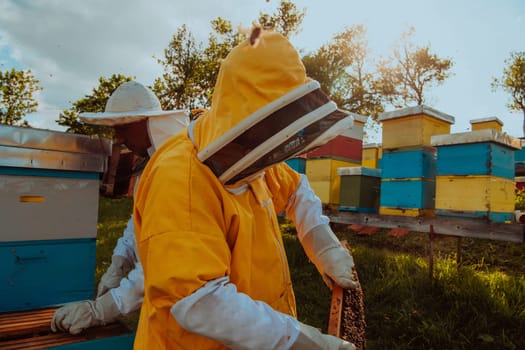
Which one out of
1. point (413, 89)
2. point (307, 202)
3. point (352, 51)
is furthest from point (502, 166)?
point (413, 89)

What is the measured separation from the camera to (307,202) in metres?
1.82

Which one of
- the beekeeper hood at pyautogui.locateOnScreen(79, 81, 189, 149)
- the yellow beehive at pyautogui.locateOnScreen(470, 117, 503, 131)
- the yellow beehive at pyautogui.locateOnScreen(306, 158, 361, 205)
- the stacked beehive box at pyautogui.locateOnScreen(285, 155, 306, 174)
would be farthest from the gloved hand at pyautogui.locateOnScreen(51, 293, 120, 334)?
the yellow beehive at pyautogui.locateOnScreen(470, 117, 503, 131)

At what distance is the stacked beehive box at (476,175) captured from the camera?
362 centimetres

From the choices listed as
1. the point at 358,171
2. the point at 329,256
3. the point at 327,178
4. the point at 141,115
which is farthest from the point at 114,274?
the point at 327,178

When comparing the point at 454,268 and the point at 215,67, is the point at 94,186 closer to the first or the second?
the point at 454,268

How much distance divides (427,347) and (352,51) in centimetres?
1906

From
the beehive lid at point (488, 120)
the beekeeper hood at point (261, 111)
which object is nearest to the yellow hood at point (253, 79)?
the beekeeper hood at point (261, 111)

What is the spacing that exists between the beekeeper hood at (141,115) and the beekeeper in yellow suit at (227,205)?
127cm

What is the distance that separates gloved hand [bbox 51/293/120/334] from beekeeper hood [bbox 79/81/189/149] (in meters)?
1.02

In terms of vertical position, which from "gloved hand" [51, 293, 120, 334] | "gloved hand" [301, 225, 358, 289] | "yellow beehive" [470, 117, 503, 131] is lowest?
"gloved hand" [51, 293, 120, 334]

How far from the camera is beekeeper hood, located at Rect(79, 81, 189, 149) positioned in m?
2.47

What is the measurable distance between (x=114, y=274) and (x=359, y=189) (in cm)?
356

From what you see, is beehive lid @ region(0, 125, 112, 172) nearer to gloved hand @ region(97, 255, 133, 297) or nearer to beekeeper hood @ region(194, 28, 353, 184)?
gloved hand @ region(97, 255, 133, 297)

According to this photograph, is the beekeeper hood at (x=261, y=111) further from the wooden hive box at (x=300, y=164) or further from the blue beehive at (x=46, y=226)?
the wooden hive box at (x=300, y=164)
